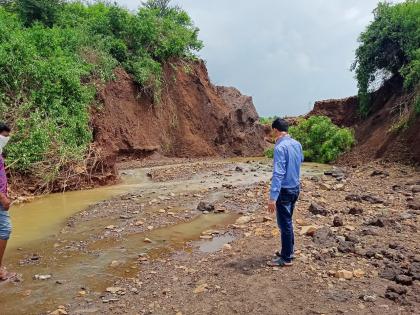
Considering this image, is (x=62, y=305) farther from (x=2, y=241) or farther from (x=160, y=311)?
(x=2, y=241)

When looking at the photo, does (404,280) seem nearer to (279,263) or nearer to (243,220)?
(279,263)

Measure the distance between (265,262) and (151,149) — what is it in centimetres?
1624

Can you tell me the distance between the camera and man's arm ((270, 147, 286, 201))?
575 centimetres

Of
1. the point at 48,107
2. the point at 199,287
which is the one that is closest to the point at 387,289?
the point at 199,287

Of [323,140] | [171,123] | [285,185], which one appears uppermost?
[171,123]

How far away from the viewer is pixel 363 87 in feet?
86.2

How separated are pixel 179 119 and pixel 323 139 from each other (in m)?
7.78

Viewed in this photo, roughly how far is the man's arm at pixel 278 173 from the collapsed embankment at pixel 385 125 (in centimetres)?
1213

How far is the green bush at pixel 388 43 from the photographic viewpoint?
23047 mm

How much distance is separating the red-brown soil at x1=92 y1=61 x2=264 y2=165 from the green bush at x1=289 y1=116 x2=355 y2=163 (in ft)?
17.4

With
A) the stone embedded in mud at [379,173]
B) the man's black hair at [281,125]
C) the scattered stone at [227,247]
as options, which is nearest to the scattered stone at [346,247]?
the scattered stone at [227,247]

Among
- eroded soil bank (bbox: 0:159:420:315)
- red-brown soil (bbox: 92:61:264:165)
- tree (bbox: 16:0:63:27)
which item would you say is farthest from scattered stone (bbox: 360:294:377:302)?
tree (bbox: 16:0:63:27)

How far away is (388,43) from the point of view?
79.2ft

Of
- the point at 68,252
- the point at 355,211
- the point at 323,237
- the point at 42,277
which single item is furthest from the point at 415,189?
the point at 42,277
